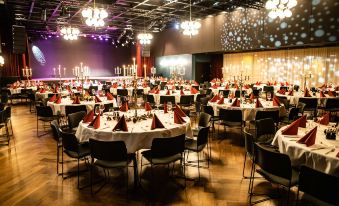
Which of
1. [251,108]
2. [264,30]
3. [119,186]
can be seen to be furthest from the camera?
[264,30]

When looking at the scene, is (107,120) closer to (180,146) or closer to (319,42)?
(180,146)

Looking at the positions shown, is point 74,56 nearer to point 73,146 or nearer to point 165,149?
point 73,146

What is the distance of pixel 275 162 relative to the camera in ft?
8.90

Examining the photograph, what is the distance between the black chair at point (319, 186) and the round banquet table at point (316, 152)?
40 cm

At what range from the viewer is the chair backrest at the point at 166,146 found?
322cm

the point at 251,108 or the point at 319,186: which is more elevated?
the point at 251,108

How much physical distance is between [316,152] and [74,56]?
65.7ft

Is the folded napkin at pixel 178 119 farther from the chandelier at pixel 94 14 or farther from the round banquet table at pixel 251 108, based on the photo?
the chandelier at pixel 94 14

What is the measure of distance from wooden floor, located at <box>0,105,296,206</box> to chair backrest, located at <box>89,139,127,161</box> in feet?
2.07

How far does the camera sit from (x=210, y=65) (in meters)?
16.7

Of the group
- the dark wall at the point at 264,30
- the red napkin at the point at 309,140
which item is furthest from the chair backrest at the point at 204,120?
the dark wall at the point at 264,30

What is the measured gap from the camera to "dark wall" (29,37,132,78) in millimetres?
18703

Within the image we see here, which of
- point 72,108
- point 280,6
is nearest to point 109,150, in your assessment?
point 72,108

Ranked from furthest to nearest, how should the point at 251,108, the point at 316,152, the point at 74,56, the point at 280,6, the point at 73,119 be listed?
1. the point at 74,56
2. the point at 280,6
3. the point at 251,108
4. the point at 73,119
5. the point at 316,152
